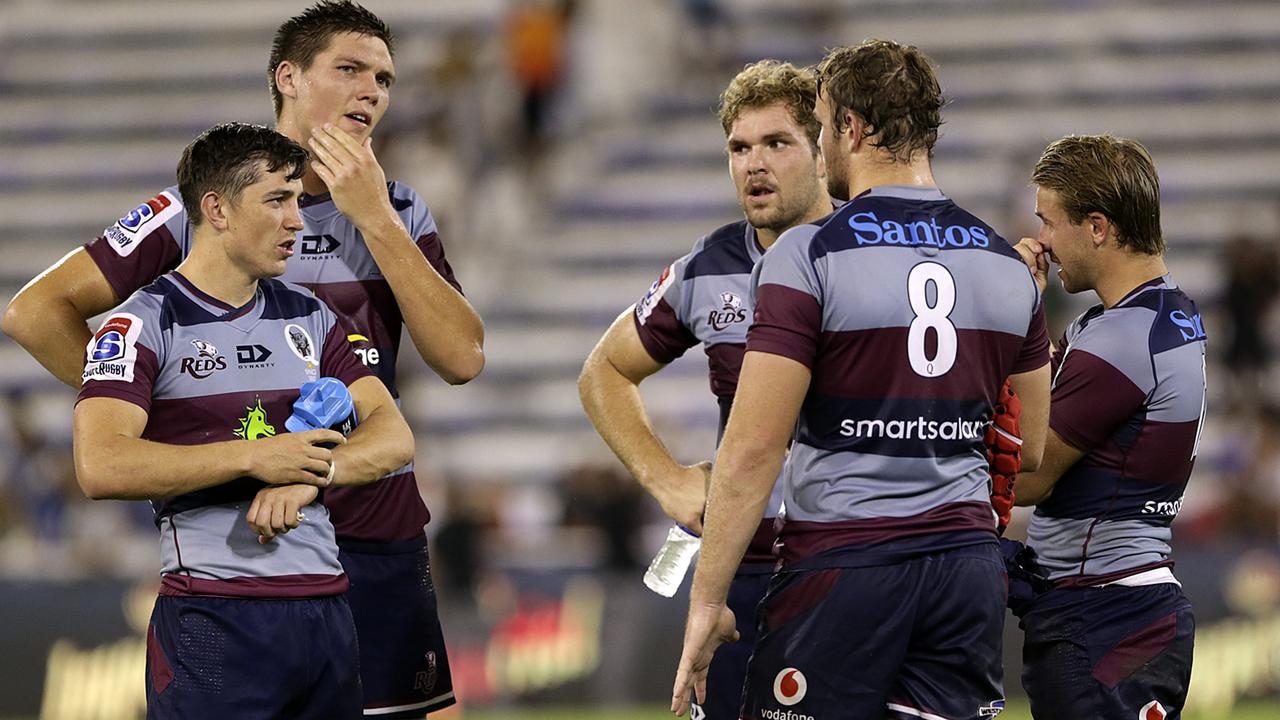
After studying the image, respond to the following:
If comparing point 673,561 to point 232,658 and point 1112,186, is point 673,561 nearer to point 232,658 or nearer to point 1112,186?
point 232,658

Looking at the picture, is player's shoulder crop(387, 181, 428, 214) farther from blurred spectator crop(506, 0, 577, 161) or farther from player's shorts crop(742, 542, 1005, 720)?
blurred spectator crop(506, 0, 577, 161)

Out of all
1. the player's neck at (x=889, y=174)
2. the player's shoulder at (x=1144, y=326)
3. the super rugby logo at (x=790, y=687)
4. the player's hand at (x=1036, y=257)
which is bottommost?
the super rugby logo at (x=790, y=687)

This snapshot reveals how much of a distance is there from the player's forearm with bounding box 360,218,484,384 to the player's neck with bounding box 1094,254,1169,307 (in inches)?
71.0

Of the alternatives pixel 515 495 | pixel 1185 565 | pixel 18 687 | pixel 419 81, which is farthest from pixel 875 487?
pixel 419 81

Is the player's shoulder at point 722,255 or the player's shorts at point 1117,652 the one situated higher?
the player's shoulder at point 722,255

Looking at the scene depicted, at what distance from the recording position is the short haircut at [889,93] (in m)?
4.09

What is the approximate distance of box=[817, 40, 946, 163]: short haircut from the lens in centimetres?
409

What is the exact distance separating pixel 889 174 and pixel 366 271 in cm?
174

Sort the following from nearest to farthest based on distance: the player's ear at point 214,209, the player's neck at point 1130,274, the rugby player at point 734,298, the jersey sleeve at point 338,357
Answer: the player's ear at point 214,209 → the jersey sleeve at point 338,357 → the player's neck at point 1130,274 → the rugby player at point 734,298

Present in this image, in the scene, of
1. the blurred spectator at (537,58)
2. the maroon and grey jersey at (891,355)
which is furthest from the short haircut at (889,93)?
the blurred spectator at (537,58)

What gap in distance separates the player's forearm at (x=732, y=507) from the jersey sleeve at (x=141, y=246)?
1831 mm

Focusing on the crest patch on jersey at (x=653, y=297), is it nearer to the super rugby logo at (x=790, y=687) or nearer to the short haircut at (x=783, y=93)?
the short haircut at (x=783, y=93)

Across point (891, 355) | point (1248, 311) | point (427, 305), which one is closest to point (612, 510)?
point (1248, 311)

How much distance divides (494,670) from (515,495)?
2796 millimetres
